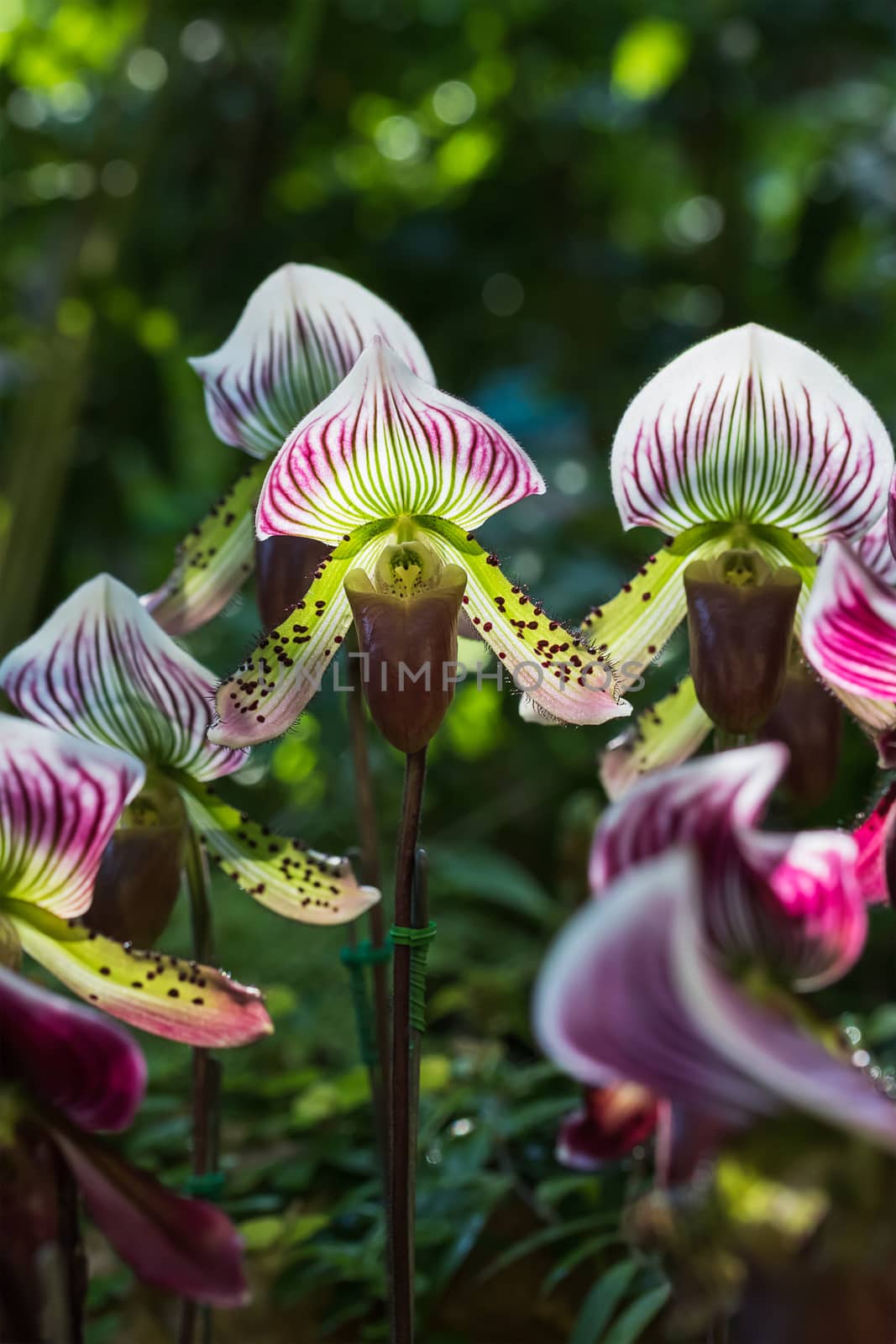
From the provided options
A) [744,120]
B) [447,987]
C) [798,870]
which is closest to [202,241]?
[744,120]

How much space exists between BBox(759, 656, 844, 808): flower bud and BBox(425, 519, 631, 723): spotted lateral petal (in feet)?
0.46

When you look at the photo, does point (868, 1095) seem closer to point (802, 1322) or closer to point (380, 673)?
point (802, 1322)

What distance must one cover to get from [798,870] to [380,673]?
18cm

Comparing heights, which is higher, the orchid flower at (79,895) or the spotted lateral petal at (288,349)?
the spotted lateral petal at (288,349)

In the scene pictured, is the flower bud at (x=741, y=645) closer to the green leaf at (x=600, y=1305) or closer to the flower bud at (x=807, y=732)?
the flower bud at (x=807, y=732)

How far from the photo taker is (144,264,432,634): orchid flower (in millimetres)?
589

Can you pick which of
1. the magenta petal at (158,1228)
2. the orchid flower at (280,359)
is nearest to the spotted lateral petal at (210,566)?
the orchid flower at (280,359)

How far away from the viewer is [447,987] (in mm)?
1228

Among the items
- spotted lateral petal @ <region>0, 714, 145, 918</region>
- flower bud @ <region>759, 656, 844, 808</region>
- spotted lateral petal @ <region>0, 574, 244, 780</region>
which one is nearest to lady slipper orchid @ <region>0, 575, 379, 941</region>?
spotted lateral petal @ <region>0, 574, 244, 780</region>

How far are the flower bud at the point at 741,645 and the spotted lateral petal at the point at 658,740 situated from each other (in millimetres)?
89

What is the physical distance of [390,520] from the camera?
49 centimetres

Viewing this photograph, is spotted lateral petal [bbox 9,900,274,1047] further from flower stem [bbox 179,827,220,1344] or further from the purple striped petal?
the purple striped petal

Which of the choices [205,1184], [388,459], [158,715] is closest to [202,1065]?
[205,1184]

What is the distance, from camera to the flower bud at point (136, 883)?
52 cm
